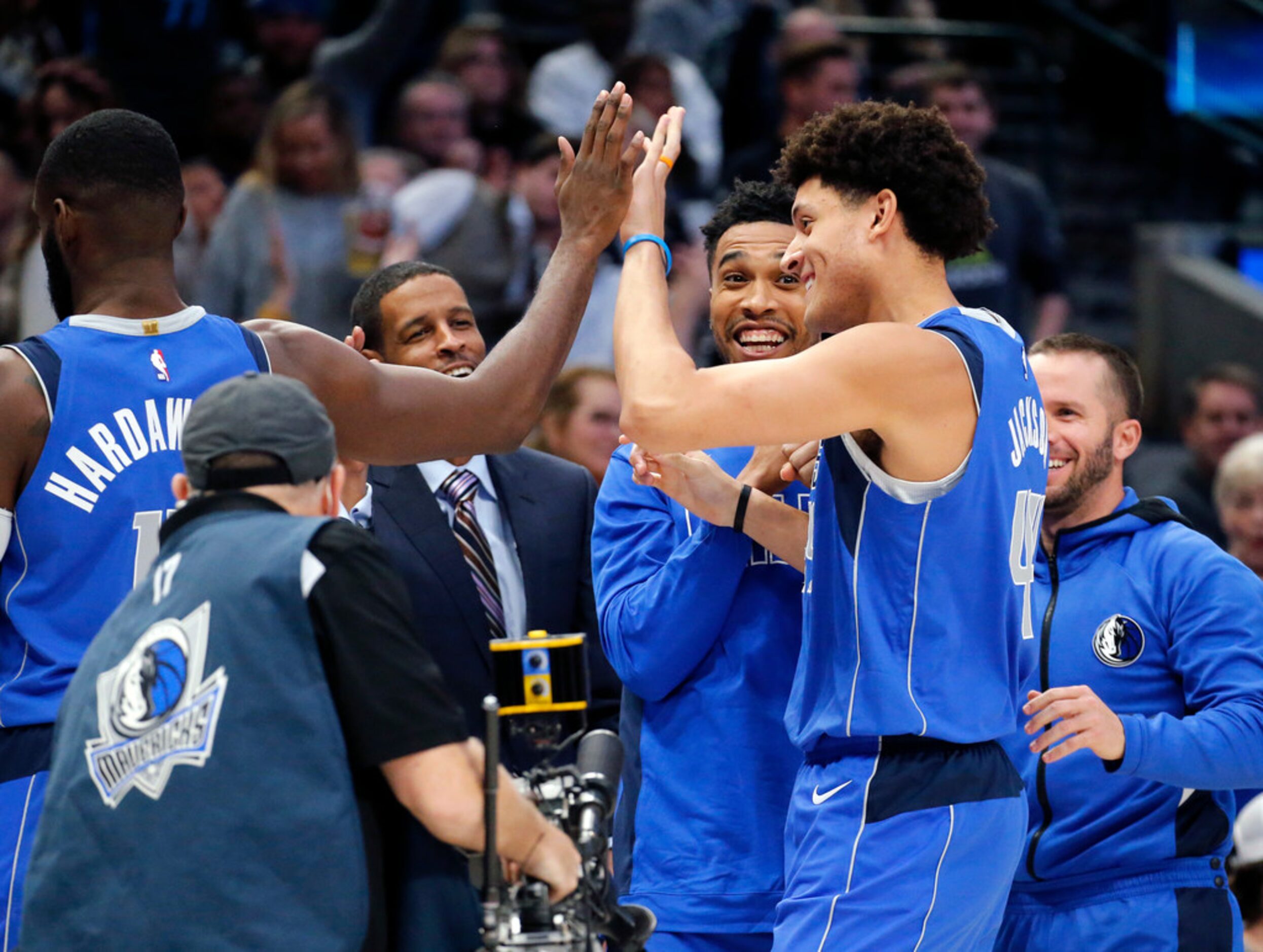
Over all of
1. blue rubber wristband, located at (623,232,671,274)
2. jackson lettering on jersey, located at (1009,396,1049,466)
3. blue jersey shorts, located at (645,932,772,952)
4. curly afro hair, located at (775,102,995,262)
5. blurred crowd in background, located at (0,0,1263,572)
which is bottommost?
blue jersey shorts, located at (645,932,772,952)

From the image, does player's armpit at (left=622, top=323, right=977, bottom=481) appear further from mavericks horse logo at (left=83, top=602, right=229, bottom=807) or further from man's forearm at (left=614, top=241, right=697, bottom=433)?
mavericks horse logo at (left=83, top=602, right=229, bottom=807)

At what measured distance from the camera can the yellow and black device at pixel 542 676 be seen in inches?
114

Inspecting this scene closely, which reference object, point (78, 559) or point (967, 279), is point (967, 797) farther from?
point (967, 279)

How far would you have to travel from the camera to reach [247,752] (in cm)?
262

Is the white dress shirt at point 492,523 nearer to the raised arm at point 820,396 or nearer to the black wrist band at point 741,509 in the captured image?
the black wrist band at point 741,509

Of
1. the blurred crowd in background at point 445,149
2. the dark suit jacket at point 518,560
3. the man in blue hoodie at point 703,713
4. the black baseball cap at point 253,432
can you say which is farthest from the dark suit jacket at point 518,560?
the blurred crowd in background at point 445,149

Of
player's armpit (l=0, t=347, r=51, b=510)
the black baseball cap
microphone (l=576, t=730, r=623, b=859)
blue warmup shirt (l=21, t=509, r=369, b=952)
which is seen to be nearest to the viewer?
blue warmup shirt (l=21, t=509, r=369, b=952)

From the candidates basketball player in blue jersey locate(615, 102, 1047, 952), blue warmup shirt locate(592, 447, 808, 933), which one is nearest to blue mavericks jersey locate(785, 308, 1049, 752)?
basketball player in blue jersey locate(615, 102, 1047, 952)

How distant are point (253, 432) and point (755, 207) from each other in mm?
1713

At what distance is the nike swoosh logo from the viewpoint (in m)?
3.23

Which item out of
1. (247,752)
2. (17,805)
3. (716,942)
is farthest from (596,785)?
(17,805)

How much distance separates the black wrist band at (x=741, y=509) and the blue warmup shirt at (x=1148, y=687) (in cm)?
77

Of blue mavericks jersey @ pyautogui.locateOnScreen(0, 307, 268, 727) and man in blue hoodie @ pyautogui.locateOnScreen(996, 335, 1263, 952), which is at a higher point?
blue mavericks jersey @ pyautogui.locateOnScreen(0, 307, 268, 727)

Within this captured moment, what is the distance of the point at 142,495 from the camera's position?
330 cm
